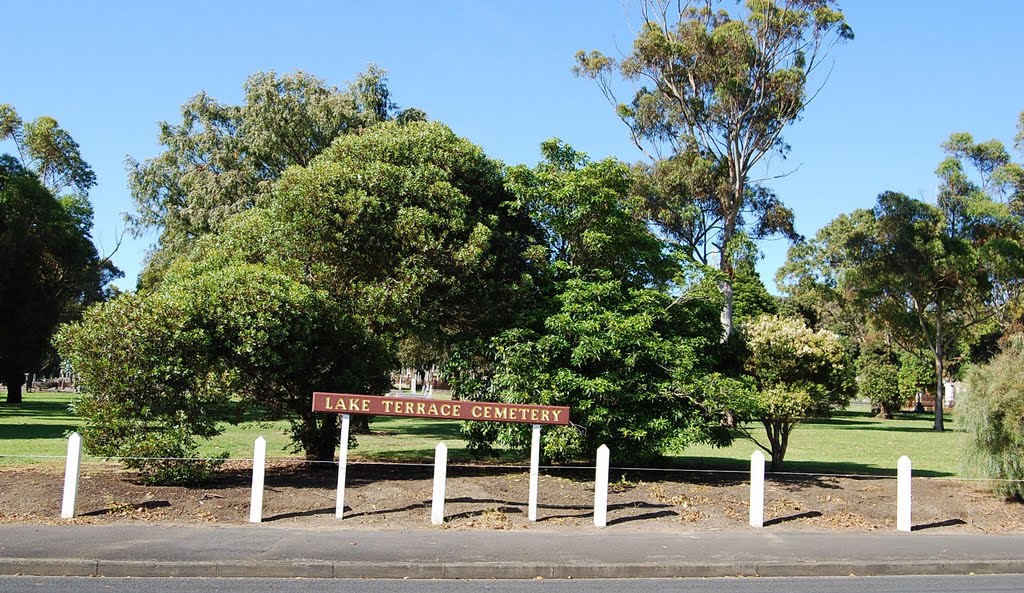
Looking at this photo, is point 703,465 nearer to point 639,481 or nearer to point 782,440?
point 782,440

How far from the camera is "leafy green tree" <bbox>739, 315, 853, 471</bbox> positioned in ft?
49.6

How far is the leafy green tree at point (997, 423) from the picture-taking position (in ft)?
43.6

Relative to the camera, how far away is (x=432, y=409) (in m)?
11.4

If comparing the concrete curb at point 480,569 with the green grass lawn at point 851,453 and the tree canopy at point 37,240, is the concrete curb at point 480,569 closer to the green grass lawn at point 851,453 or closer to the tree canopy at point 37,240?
→ the green grass lawn at point 851,453

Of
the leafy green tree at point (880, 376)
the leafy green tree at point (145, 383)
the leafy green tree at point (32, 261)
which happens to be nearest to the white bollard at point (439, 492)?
the leafy green tree at point (145, 383)

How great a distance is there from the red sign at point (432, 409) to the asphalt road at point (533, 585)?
3.33 m

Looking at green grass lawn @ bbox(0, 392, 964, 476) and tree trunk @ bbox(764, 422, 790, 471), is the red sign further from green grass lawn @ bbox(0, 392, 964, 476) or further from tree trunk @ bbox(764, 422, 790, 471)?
tree trunk @ bbox(764, 422, 790, 471)

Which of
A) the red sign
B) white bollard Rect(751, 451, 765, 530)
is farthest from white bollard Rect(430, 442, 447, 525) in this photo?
white bollard Rect(751, 451, 765, 530)

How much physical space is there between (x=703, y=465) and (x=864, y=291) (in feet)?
94.6

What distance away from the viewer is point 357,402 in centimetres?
1112

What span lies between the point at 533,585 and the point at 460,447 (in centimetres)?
1507

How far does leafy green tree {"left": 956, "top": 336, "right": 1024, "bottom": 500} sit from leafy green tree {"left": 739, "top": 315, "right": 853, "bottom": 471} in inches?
91.5

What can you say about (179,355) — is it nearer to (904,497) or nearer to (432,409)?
(432,409)

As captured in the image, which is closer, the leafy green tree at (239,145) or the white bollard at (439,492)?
the white bollard at (439,492)
